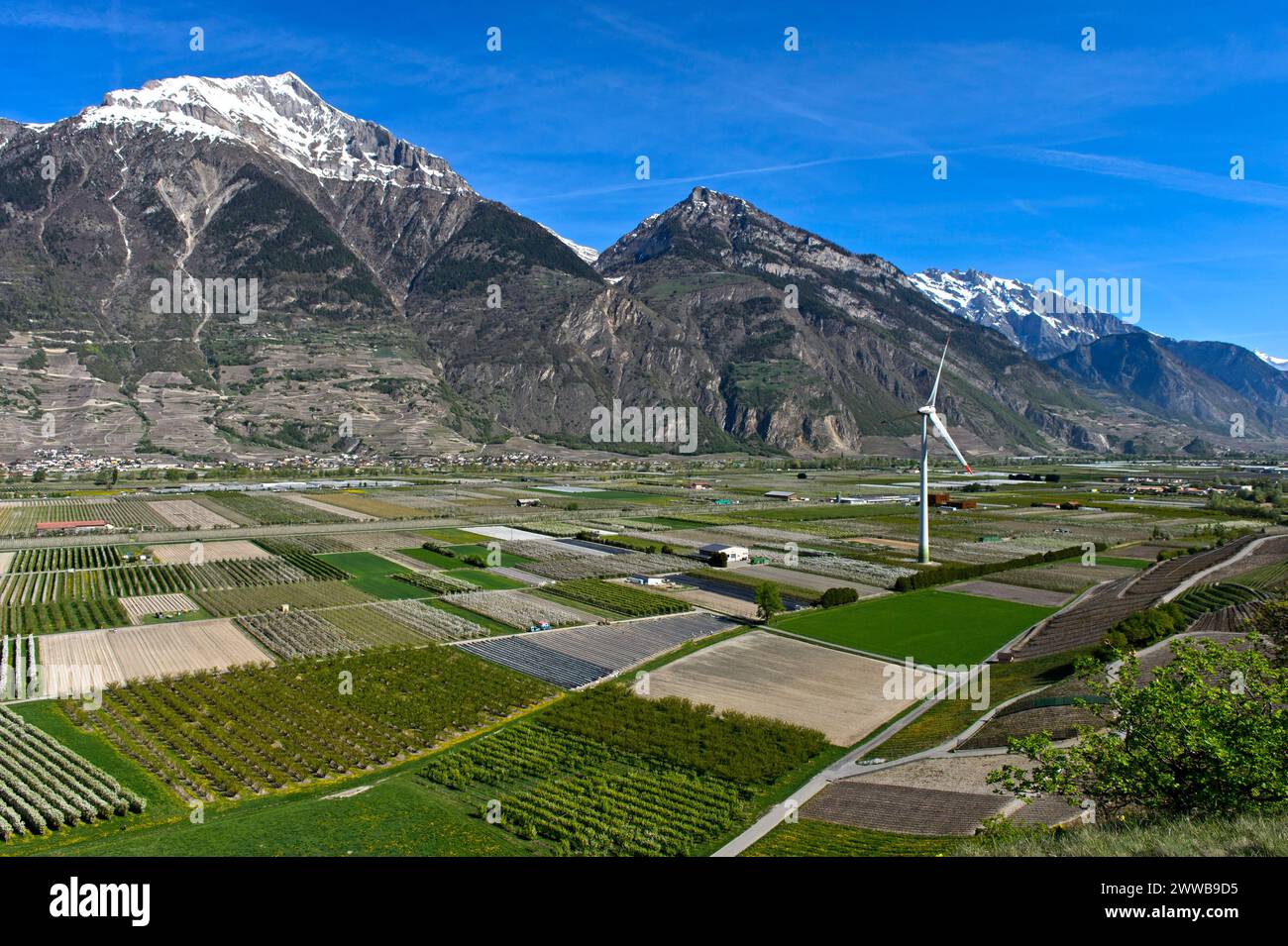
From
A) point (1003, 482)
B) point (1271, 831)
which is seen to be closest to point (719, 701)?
point (1271, 831)

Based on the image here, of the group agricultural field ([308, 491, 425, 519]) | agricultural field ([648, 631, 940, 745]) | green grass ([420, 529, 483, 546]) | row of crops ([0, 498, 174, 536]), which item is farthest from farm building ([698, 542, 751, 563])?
row of crops ([0, 498, 174, 536])

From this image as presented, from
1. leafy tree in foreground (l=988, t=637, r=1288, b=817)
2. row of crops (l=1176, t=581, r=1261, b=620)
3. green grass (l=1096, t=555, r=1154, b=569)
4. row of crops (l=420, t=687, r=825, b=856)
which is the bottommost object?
row of crops (l=420, t=687, r=825, b=856)

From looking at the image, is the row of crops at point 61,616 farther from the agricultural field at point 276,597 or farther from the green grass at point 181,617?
the agricultural field at point 276,597

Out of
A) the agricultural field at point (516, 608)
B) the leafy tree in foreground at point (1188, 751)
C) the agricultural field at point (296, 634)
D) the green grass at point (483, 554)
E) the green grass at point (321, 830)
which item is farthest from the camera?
the green grass at point (483, 554)

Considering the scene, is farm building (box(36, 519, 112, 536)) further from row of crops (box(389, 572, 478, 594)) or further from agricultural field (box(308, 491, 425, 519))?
row of crops (box(389, 572, 478, 594))

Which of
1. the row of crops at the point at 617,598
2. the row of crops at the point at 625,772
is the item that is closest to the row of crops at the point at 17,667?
the row of crops at the point at 625,772

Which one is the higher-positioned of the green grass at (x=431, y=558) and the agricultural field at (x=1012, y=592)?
the green grass at (x=431, y=558)
